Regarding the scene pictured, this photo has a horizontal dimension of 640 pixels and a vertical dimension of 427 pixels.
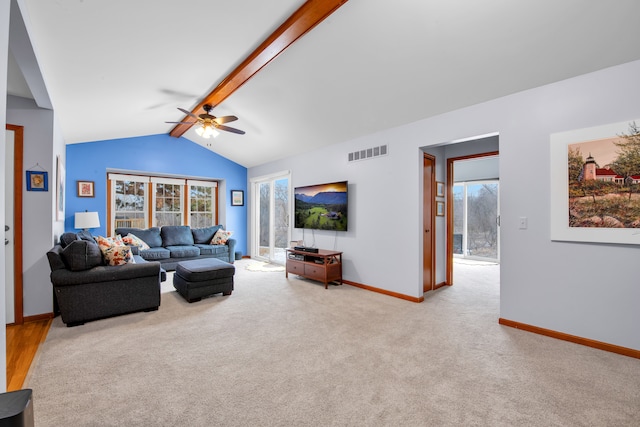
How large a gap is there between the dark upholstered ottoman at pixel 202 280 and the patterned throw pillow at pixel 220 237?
2306 mm

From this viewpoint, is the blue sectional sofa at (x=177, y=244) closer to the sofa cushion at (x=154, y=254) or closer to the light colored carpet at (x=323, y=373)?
the sofa cushion at (x=154, y=254)

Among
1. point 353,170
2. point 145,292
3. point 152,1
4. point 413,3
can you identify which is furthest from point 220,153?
point 413,3

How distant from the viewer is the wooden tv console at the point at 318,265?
4637 millimetres

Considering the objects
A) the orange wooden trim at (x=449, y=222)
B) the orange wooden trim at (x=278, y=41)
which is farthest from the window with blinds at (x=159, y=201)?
the orange wooden trim at (x=449, y=222)

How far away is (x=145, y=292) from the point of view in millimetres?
3418

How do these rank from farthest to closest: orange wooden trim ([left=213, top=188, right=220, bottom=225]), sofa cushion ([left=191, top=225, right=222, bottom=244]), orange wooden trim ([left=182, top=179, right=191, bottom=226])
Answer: orange wooden trim ([left=213, top=188, right=220, bottom=225]) → orange wooden trim ([left=182, top=179, right=191, bottom=226]) → sofa cushion ([left=191, top=225, right=222, bottom=244])

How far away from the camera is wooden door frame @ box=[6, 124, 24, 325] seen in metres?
3.17

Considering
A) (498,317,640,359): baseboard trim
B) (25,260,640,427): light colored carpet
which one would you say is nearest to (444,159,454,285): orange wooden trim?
(25,260,640,427): light colored carpet

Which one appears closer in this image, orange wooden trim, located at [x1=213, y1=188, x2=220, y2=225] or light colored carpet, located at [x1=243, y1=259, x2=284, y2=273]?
light colored carpet, located at [x1=243, y1=259, x2=284, y2=273]

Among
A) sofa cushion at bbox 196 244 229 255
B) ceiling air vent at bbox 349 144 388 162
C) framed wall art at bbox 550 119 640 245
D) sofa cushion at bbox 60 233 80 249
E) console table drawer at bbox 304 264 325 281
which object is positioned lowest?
console table drawer at bbox 304 264 325 281

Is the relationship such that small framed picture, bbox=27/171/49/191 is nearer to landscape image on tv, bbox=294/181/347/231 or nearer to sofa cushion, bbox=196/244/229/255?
sofa cushion, bbox=196/244/229/255

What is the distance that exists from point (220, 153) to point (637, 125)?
6.97 metres

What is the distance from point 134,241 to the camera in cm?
549

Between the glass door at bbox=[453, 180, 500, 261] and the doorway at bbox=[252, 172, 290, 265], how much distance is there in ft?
14.6
